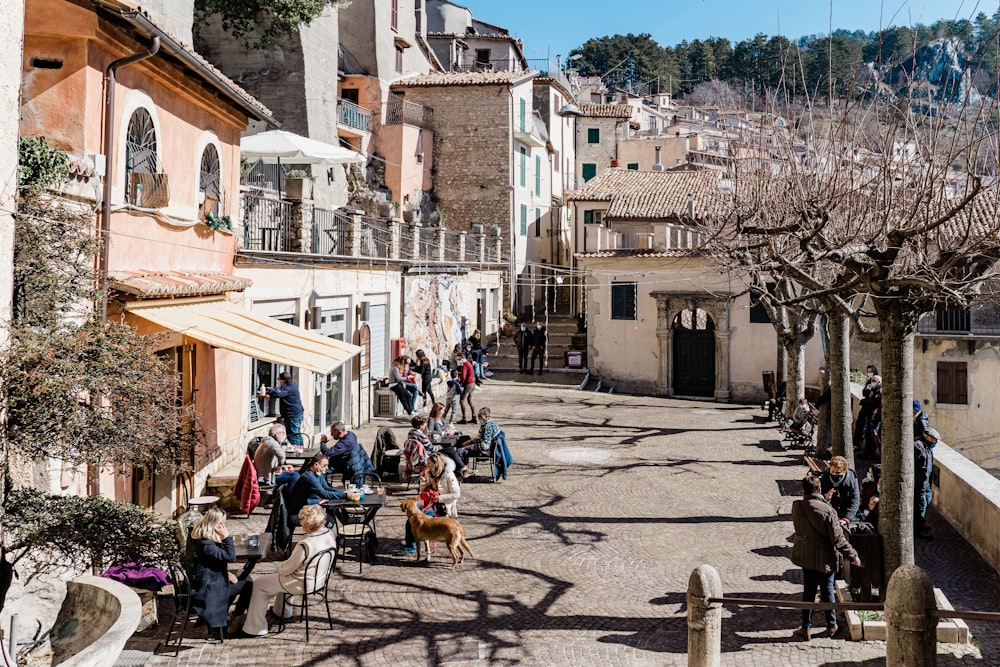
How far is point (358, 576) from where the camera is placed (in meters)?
9.73

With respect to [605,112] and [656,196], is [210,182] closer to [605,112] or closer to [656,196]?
[656,196]

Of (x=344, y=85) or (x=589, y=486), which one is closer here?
(x=589, y=486)

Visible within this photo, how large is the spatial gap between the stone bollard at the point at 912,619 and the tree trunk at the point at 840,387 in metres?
7.13

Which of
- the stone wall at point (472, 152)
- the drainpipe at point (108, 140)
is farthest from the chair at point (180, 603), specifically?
the stone wall at point (472, 152)

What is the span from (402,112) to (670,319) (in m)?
15.5

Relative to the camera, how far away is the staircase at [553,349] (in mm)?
31797

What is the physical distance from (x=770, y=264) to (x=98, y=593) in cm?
927

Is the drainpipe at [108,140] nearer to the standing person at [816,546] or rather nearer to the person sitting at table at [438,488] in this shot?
the person sitting at table at [438,488]

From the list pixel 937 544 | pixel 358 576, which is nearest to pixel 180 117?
pixel 358 576

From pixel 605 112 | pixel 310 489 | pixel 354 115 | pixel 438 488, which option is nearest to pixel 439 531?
pixel 438 488

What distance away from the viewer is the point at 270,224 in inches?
670

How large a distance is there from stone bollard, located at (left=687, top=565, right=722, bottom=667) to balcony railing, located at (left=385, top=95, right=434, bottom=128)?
106 feet

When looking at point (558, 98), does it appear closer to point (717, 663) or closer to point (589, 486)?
point (589, 486)

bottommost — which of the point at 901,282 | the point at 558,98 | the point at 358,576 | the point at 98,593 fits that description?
the point at 358,576
